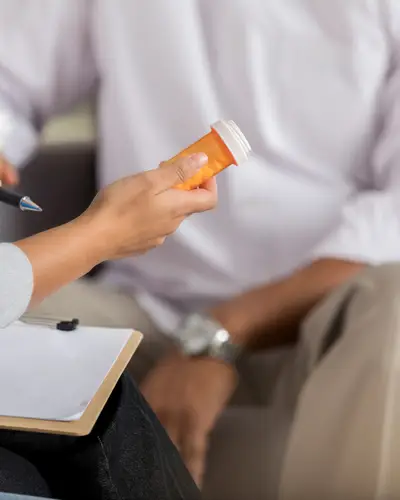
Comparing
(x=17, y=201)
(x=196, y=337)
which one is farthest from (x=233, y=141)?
(x=196, y=337)

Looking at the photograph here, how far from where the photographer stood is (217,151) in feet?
0.99

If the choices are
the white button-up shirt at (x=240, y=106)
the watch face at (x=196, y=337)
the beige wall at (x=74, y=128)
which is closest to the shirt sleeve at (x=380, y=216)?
the white button-up shirt at (x=240, y=106)

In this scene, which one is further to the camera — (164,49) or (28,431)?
(164,49)

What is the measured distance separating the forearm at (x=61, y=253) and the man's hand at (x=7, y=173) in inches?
5.1

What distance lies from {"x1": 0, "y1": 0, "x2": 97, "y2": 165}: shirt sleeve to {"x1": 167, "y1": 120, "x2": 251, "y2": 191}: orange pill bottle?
0.23 m

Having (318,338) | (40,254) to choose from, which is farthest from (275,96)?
(40,254)

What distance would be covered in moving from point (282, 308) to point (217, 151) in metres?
0.23

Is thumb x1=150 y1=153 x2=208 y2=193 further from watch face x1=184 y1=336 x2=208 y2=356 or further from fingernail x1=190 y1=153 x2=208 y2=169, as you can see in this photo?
watch face x1=184 y1=336 x2=208 y2=356

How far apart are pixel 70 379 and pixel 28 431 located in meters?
0.03

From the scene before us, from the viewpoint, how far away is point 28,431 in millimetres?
273

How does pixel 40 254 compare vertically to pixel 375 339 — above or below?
above

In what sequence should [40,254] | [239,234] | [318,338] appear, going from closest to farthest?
[40,254]
[318,338]
[239,234]

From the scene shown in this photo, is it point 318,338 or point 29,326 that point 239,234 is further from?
point 29,326

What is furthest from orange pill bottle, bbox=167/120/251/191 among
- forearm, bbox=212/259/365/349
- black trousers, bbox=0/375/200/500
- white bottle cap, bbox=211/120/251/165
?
forearm, bbox=212/259/365/349
